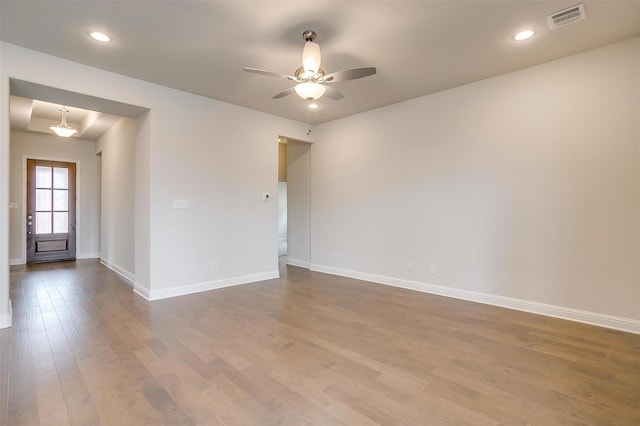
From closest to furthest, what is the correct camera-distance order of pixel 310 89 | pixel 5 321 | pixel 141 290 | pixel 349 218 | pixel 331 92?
1. pixel 310 89
2. pixel 5 321
3. pixel 331 92
4. pixel 141 290
5. pixel 349 218

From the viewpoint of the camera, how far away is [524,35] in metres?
3.07

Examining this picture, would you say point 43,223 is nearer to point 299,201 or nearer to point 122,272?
point 122,272

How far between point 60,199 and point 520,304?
953 cm

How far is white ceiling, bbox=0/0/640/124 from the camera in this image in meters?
2.64

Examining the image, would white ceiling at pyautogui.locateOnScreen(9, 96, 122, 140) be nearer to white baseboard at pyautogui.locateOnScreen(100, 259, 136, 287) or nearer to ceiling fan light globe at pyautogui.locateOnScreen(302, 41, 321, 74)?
white baseboard at pyautogui.locateOnScreen(100, 259, 136, 287)

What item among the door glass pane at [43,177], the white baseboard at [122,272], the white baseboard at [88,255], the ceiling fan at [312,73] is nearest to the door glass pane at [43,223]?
the door glass pane at [43,177]

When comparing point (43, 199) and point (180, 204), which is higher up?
point (43, 199)

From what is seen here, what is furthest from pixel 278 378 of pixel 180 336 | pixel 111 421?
pixel 180 336

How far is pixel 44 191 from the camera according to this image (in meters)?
7.22

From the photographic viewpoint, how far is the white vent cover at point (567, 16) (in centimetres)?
266

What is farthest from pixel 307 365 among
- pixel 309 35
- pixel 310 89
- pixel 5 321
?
pixel 5 321

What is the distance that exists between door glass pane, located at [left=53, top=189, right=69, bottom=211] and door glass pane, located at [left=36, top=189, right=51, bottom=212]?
11 centimetres

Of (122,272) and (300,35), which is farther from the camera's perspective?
(122,272)

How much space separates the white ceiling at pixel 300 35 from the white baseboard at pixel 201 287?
2.89m
